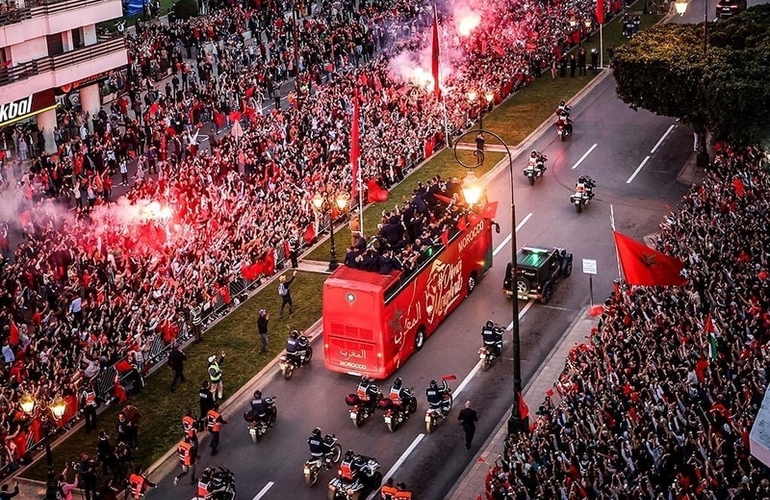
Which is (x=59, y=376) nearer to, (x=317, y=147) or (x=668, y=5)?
(x=317, y=147)

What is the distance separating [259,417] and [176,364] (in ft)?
14.6

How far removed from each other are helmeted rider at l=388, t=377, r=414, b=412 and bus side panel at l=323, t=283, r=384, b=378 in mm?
1714

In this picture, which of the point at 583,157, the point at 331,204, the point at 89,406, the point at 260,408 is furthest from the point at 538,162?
the point at 89,406

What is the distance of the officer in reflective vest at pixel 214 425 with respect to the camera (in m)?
37.1

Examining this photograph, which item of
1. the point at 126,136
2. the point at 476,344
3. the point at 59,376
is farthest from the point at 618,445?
the point at 126,136

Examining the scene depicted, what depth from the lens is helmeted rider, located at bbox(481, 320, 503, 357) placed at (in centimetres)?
4172

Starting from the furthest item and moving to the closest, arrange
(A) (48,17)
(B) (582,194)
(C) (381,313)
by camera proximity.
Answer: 1. (A) (48,17)
2. (B) (582,194)
3. (C) (381,313)

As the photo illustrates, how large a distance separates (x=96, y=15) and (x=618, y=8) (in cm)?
3930

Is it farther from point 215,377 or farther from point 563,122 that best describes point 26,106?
point 215,377

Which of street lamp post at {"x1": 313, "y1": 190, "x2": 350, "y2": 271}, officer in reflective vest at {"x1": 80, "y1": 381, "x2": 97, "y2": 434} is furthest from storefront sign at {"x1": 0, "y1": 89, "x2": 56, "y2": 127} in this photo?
officer in reflective vest at {"x1": 80, "y1": 381, "x2": 97, "y2": 434}

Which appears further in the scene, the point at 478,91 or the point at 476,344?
the point at 478,91

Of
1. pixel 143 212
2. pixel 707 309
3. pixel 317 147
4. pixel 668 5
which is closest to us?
pixel 707 309

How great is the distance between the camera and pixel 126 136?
60438mm

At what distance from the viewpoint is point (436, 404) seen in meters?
38.0
